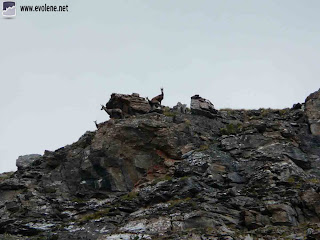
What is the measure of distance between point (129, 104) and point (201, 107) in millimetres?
5707

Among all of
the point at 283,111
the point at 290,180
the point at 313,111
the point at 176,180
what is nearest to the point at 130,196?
the point at 176,180

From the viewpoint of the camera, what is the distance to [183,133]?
111 ft

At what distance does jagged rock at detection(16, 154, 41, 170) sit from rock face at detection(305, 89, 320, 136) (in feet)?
66.6

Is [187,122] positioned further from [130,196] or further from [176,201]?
[176,201]

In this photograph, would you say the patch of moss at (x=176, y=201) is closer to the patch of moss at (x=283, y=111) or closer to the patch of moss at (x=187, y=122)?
the patch of moss at (x=187, y=122)

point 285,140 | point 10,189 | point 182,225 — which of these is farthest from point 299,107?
point 10,189

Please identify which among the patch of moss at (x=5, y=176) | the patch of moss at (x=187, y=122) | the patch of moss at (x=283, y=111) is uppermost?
the patch of moss at (x=283, y=111)

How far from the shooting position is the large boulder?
124 ft

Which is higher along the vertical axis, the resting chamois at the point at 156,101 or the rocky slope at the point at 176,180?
the resting chamois at the point at 156,101

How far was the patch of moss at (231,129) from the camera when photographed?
3506cm

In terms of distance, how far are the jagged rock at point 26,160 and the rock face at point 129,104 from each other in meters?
6.69

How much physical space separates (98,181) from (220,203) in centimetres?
895

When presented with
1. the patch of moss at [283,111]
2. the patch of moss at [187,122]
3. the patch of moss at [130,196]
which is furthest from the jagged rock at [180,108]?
the patch of moss at [130,196]

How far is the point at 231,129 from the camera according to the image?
3572 centimetres
